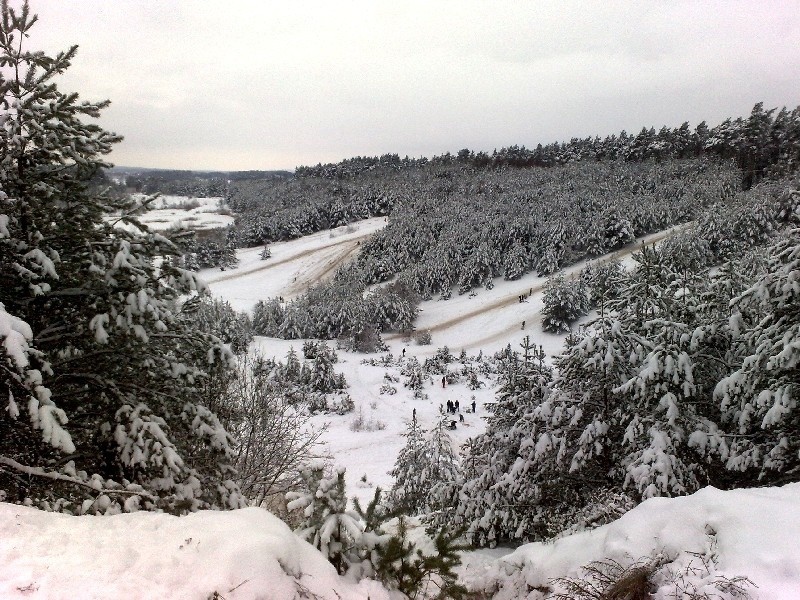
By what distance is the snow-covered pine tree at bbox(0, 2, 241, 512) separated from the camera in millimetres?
5020

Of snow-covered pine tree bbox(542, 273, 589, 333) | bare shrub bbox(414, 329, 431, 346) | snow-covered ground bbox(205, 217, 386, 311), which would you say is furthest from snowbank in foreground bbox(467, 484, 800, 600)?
snow-covered ground bbox(205, 217, 386, 311)

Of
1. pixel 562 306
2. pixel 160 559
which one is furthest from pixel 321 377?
pixel 160 559

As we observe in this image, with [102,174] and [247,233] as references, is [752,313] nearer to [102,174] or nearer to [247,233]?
[102,174]

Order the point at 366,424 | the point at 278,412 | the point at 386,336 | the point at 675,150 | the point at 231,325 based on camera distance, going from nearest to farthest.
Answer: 1. the point at 278,412
2. the point at 366,424
3. the point at 231,325
4. the point at 386,336
5. the point at 675,150

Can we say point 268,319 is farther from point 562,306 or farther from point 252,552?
point 252,552

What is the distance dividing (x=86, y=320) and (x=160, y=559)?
3.36m

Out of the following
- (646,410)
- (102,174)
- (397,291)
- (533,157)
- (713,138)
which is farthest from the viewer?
(533,157)

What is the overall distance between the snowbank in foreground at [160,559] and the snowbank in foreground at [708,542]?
6.80ft

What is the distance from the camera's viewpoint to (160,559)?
3447 mm

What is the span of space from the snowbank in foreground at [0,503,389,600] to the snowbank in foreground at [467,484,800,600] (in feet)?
6.80

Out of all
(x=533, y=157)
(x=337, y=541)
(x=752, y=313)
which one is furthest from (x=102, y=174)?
(x=533, y=157)

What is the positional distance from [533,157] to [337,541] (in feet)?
374

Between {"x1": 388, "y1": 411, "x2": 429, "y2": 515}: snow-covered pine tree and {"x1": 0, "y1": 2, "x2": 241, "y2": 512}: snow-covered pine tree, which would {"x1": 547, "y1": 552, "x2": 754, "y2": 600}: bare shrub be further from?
{"x1": 388, "y1": 411, "x2": 429, "y2": 515}: snow-covered pine tree

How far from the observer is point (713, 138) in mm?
75375
